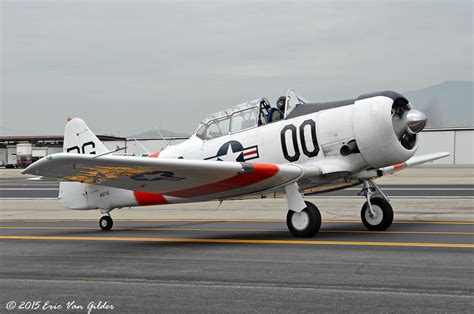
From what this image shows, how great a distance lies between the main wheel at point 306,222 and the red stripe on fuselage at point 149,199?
310 centimetres

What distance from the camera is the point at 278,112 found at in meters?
12.1

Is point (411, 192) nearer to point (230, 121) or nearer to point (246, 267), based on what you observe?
point (230, 121)

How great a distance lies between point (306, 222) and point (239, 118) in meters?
2.78

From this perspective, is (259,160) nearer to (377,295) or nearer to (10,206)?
(377,295)

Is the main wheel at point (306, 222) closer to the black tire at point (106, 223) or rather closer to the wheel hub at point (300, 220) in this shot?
the wheel hub at point (300, 220)

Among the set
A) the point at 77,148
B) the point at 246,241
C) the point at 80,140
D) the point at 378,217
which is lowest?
the point at 246,241

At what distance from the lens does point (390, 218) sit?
38.9ft

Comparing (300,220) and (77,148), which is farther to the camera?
(77,148)

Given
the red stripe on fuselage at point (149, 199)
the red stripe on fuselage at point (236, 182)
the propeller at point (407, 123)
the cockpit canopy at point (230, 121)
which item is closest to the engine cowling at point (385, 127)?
the propeller at point (407, 123)

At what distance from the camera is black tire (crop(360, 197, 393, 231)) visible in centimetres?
1185

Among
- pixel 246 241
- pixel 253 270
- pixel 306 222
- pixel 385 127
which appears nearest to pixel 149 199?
pixel 246 241

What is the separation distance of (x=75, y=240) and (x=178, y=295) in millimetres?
6362

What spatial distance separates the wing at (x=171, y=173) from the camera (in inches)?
375

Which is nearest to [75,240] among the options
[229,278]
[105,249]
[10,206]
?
[105,249]
